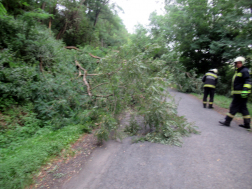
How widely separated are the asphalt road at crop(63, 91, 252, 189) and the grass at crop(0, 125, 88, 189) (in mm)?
785

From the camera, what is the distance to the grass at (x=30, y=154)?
270 cm

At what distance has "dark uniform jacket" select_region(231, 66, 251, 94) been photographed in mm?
4629

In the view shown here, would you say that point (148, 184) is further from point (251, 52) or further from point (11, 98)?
point (251, 52)

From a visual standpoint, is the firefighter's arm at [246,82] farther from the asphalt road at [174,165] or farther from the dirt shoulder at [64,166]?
the dirt shoulder at [64,166]

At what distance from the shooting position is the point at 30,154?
3357mm

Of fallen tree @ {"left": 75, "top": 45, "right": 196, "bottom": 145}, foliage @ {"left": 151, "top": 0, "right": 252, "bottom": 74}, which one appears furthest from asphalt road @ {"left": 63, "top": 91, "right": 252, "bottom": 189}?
foliage @ {"left": 151, "top": 0, "right": 252, "bottom": 74}

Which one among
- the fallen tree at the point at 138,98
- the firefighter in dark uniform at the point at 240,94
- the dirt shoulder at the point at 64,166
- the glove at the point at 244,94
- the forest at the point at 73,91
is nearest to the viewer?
the dirt shoulder at the point at 64,166

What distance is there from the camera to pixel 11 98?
17.1 ft

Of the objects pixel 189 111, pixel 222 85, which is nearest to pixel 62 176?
pixel 189 111

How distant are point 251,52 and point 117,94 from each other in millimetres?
7245

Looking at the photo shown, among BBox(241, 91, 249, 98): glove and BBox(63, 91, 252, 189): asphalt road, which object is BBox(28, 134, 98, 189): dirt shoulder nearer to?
BBox(63, 91, 252, 189): asphalt road

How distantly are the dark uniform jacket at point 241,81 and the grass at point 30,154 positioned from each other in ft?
15.9

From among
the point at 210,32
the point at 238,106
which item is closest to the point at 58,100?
the point at 238,106

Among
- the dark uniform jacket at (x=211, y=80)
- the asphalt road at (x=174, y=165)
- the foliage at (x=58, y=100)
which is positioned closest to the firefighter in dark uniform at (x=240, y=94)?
the asphalt road at (x=174, y=165)
